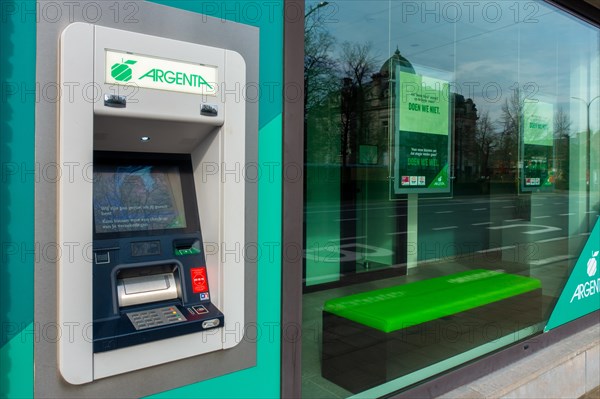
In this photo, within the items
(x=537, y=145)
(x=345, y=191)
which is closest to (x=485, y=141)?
(x=537, y=145)

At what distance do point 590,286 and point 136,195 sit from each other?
177 inches

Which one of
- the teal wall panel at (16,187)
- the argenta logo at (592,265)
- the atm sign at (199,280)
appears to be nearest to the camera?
the teal wall panel at (16,187)

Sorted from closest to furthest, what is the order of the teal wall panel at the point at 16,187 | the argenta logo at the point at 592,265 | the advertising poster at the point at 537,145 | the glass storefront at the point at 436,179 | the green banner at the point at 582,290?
1. the teal wall panel at the point at 16,187
2. the glass storefront at the point at 436,179
3. the green banner at the point at 582,290
4. the advertising poster at the point at 537,145
5. the argenta logo at the point at 592,265

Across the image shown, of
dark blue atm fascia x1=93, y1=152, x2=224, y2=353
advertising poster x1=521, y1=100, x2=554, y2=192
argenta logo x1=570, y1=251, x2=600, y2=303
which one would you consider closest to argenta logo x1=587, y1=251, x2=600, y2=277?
argenta logo x1=570, y1=251, x2=600, y2=303

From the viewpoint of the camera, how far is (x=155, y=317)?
1.85 m

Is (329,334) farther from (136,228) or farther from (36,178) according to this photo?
(36,178)

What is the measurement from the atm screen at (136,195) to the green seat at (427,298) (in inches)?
54.9

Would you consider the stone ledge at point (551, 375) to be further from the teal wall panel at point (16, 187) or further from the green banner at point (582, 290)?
the teal wall panel at point (16, 187)

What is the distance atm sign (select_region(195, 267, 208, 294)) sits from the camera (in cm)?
196

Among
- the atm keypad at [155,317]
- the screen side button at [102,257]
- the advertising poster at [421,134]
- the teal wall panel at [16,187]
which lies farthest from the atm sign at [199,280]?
the advertising poster at [421,134]

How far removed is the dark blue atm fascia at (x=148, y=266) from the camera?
1.77 meters

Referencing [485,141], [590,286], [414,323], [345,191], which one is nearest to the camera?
[345,191]

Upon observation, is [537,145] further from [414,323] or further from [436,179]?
[414,323]

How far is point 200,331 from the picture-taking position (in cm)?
196
